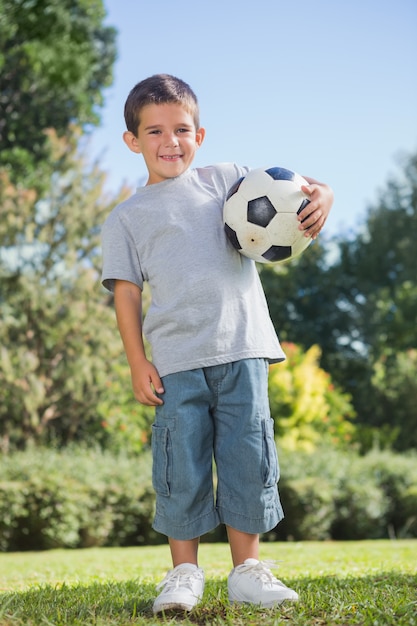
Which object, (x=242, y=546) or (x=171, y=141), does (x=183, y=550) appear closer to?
(x=242, y=546)

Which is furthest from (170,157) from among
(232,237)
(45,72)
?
(45,72)

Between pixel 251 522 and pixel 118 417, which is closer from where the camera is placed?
pixel 251 522

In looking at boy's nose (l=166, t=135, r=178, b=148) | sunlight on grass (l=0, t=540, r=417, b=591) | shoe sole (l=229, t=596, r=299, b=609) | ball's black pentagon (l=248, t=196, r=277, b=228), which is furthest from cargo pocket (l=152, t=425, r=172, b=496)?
sunlight on grass (l=0, t=540, r=417, b=591)

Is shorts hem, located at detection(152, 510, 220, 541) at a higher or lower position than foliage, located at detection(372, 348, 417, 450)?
higher

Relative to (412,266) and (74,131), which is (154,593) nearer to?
(74,131)

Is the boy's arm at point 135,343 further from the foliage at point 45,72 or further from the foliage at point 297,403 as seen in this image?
the foliage at point 45,72

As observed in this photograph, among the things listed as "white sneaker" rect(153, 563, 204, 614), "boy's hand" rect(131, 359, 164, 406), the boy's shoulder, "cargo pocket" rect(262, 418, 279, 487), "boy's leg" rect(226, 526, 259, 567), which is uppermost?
the boy's shoulder

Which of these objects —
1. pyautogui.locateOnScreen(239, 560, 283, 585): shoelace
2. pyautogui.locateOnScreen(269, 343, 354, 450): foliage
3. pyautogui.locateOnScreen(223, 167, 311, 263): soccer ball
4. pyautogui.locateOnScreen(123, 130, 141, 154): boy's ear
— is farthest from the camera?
pyautogui.locateOnScreen(269, 343, 354, 450): foliage

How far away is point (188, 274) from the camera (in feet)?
9.38

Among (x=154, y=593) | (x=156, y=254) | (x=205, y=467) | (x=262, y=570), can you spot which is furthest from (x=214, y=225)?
(x=154, y=593)

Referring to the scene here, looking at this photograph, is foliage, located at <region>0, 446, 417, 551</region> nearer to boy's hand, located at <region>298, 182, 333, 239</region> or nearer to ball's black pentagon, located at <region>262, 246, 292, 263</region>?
ball's black pentagon, located at <region>262, 246, 292, 263</region>

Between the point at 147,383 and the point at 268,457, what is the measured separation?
1.82ft

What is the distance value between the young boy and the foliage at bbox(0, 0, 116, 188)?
12.3 metres

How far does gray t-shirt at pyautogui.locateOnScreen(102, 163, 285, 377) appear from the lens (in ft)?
9.25
